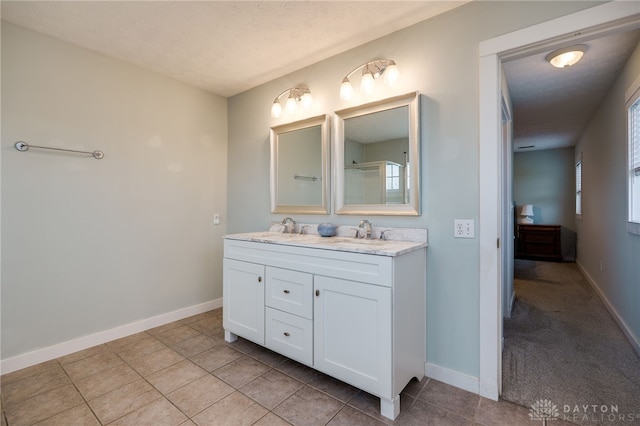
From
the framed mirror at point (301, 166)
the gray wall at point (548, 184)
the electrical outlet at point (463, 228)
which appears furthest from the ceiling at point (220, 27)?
the gray wall at point (548, 184)

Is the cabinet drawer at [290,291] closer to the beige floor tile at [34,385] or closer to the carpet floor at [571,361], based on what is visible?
the carpet floor at [571,361]

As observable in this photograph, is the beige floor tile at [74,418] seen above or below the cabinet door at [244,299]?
below

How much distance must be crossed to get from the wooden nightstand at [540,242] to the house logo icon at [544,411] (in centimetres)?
512

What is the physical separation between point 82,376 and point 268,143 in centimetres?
226

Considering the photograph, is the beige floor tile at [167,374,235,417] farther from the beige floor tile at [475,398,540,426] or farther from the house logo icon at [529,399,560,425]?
the house logo icon at [529,399,560,425]

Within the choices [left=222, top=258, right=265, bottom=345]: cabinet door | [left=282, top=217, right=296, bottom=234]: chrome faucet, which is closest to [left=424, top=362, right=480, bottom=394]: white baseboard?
[left=222, top=258, right=265, bottom=345]: cabinet door

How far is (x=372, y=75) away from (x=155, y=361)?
8.37 feet

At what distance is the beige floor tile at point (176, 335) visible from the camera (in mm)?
2424

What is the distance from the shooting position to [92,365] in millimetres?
2055

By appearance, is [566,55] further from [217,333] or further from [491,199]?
[217,333]

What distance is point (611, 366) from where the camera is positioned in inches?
78.2

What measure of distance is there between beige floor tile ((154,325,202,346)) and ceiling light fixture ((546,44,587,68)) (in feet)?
11.7

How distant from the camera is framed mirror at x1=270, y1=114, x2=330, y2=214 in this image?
7.96 ft

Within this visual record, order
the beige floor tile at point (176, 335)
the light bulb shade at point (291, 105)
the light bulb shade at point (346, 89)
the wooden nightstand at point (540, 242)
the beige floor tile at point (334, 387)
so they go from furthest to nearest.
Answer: the wooden nightstand at point (540, 242) → the light bulb shade at point (291, 105) → the beige floor tile at point (176, 335) → the light bulb shade at point (346, 89) → the beige floor tile at point (334, 387)
